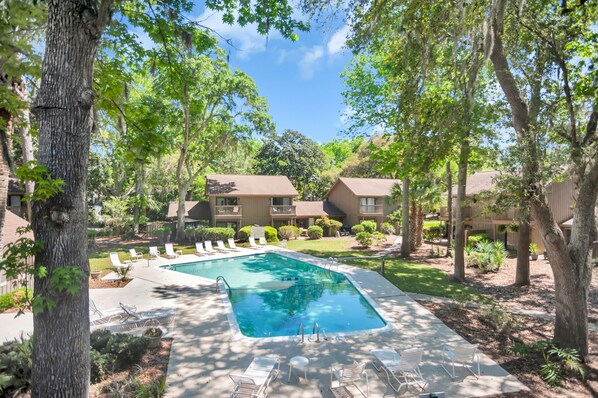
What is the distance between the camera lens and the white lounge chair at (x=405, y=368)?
691 centimetres

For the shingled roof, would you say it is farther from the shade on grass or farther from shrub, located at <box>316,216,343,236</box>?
the shade on grass

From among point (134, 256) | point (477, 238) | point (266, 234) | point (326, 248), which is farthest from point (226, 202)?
point (477, 238)

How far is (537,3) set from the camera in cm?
956

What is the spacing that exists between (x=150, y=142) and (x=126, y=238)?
29.5 m

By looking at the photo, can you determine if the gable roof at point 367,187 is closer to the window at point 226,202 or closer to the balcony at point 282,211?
the balcony at point 282,211

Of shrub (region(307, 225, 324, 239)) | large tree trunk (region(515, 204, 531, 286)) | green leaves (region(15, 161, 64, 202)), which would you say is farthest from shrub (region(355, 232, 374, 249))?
green leaves (region(15, 161, 64, 202))

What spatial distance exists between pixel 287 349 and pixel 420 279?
9.94m

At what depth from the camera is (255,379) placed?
21.7 feet

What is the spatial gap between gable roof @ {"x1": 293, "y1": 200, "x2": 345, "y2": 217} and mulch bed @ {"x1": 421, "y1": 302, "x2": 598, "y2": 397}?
85.2 ft

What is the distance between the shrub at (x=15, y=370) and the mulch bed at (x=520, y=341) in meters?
8.70

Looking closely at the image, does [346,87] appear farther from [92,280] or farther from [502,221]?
[92,280]

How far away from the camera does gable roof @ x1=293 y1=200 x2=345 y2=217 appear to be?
3825 cm

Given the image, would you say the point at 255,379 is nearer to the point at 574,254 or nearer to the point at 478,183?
the point at 574,254

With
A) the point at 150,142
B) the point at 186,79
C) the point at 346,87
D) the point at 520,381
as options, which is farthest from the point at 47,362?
the point at 346,87
